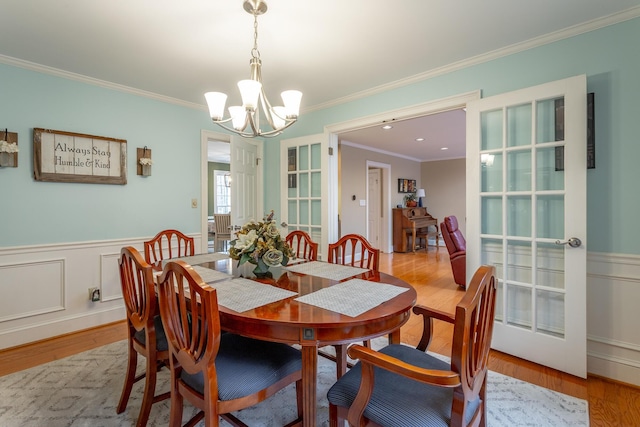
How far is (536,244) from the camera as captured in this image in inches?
88.6

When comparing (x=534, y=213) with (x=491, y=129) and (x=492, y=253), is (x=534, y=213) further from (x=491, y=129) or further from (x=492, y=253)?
(x=491, y=129)

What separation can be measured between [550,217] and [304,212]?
2.47 metres

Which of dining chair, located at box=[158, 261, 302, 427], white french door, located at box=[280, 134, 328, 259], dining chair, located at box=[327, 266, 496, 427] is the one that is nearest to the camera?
dining chair, located at box=[327, 266, 496, 427]

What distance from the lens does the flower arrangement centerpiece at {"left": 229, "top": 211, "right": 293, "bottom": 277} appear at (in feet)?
5.92

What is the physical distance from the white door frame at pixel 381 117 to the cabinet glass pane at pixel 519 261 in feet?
4.04

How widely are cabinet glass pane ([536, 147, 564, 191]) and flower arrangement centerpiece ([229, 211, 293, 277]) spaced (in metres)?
1.88

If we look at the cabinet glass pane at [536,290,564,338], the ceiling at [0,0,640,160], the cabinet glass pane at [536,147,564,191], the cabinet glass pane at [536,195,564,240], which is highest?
the ceiling at [0,0,640,160]

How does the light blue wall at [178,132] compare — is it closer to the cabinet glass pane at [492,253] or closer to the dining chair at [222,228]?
the cabinet glass pane at [492,253]

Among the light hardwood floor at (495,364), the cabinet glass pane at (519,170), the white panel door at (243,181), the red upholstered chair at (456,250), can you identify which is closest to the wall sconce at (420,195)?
the red upholstered chair at (456,250)

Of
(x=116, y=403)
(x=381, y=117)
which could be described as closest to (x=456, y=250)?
(x=381, y=117)

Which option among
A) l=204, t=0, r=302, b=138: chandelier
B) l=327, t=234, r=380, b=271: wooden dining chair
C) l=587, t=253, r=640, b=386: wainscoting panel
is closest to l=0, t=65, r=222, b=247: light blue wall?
l=204, t=0, r=302, b=138: chandelier

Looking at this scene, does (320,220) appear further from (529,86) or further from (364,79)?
(529,86)

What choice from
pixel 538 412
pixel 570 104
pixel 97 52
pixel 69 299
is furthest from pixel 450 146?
pixel 69 299

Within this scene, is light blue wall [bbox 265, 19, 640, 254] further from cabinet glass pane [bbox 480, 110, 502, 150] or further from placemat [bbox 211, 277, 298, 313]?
placemat [bbox 211, 277, 298, 313]
